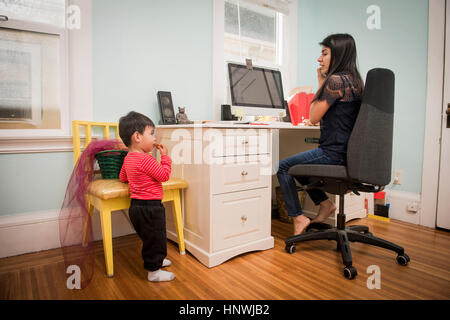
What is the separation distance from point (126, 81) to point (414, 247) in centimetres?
→ 213

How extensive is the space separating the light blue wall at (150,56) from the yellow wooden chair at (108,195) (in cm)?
14

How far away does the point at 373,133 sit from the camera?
142cm

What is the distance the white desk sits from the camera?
1607 mm

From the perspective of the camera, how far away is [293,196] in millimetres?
1765

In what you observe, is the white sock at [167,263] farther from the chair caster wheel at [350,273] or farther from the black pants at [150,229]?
the chair caster wheel at [350,273]

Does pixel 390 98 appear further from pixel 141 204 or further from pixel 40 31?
pixel 40 31

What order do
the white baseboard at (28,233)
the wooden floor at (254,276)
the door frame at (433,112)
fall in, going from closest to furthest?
the wooden floor at (254,276) → the white baseboard at (28,233) → the door frame at (433,112)

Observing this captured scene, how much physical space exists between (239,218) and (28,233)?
3.96 ft

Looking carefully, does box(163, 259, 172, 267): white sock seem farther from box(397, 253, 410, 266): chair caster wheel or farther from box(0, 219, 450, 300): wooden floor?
box(397, 253, 410, 266): chair caster wheel

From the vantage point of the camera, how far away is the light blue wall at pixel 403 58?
2354 millimetres

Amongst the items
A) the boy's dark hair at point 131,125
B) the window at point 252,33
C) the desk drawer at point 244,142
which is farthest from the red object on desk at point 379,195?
the boy's dark hair at point 131,125

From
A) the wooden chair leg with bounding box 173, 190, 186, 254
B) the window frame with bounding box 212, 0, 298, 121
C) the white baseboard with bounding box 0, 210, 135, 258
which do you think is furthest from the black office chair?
the white baseboard with bounding box 0, 210, 135, 258

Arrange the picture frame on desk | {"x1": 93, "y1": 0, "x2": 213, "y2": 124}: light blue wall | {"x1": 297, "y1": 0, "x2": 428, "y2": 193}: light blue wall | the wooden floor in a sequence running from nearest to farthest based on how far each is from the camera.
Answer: the wooden floor, {"x1": 93, "y1": 0, "x2": 213, "y2": 124}: light blue wall, the picture frame on desk, {"x1": 297, "y1": 0, "x2": 428, "y2": 193}: light blue wall

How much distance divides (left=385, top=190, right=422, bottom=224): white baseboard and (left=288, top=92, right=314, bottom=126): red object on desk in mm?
1016
